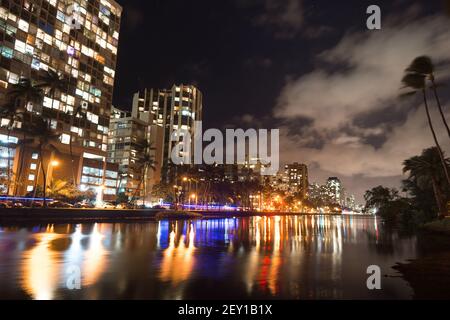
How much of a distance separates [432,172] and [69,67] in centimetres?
10633

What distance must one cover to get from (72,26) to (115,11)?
26.3 meters

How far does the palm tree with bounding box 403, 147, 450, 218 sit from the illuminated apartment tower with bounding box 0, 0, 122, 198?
82892 mm

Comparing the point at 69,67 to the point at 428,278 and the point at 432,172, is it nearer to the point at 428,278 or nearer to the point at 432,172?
the point at 432,172

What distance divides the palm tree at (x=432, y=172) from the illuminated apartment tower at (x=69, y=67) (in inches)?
3263

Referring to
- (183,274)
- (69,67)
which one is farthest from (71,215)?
(69,67)

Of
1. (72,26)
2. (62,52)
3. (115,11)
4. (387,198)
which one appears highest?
(115,11)

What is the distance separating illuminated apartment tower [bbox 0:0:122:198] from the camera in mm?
89125

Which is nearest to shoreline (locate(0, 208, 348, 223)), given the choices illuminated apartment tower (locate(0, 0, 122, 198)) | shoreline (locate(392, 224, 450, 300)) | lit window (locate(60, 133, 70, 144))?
shoreline (locate(392, 224, 450, 300))

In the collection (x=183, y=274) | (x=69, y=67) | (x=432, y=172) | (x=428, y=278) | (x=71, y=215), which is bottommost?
(x=183, y=274)

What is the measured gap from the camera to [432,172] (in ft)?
173
